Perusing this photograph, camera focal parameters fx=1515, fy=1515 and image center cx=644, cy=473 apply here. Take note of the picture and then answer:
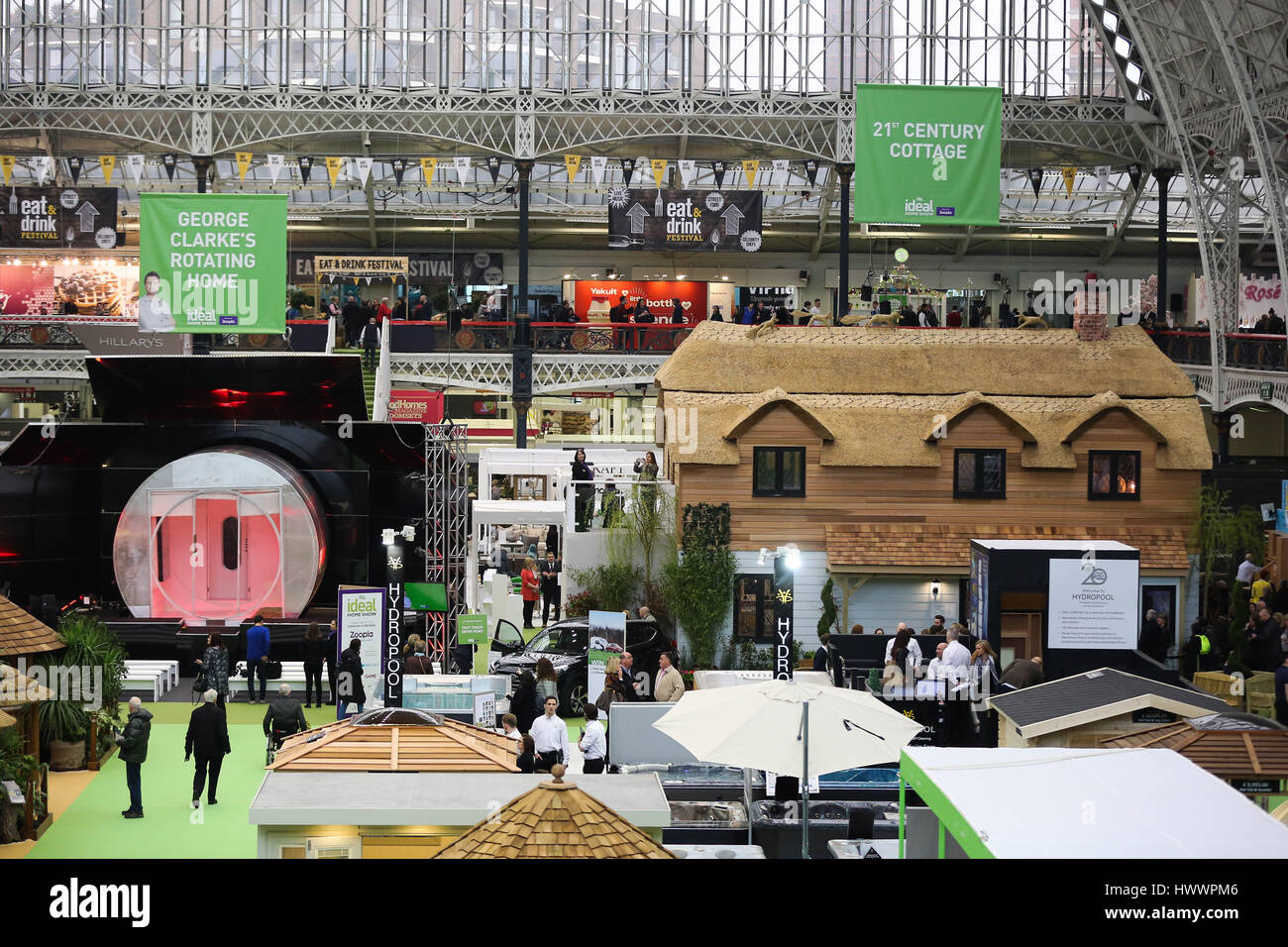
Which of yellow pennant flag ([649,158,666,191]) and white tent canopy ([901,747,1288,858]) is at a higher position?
yellow pennant flag ([649,158,666,191])

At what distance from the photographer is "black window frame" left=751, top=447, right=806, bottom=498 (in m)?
Answer: 25.5

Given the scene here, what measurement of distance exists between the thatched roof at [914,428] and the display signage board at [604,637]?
14.3ft

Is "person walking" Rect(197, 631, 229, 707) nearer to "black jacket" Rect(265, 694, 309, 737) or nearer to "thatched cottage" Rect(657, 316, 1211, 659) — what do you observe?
"black jacket" Rect(265, 694, 309, 737)

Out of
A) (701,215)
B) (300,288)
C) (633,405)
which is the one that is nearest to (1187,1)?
(701,215)

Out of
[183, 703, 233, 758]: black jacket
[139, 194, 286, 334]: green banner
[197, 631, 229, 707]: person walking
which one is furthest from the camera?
[139, 194, 286, 334]: green banner

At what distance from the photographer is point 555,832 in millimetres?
7500

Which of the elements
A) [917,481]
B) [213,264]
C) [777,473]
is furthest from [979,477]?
[213,264]

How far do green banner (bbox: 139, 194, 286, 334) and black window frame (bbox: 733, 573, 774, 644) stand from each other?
8464 mm

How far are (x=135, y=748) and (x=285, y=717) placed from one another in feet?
6.33

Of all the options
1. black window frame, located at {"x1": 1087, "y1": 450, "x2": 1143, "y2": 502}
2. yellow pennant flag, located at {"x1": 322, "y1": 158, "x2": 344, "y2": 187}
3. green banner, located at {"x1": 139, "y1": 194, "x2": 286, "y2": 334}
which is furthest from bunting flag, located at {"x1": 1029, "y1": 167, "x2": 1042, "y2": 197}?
green banner, located at {"x1": 139, "y1": 194, "x2": 286, "y2": 334}

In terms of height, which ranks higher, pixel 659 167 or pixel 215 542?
pixel 659 167

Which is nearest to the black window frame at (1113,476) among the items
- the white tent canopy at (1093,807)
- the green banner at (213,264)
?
the green banner at (213,264)

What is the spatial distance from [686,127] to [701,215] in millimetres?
3437

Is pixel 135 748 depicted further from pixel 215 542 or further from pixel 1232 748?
pixel 215 542
